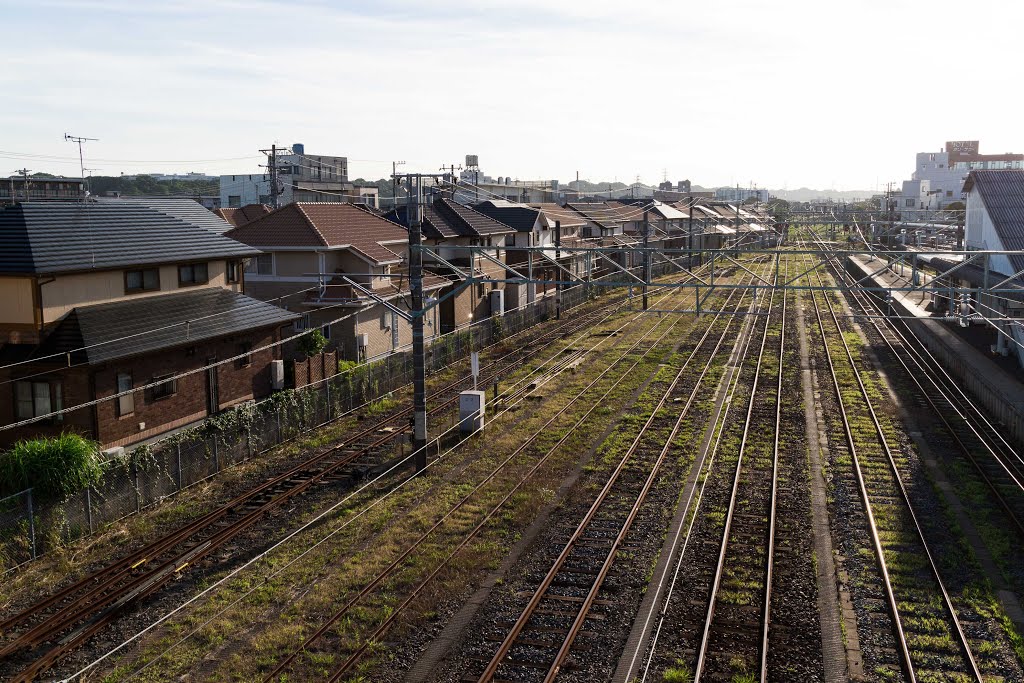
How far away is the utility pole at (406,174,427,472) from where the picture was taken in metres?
17.9

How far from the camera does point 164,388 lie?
20.1 meters

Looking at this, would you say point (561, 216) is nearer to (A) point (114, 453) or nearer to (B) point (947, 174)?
(A) point (114, 453)

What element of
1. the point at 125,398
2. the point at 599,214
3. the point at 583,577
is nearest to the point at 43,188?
the point at 125,398

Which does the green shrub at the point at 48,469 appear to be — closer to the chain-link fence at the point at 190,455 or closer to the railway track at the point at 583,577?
the chain-link fence at the point at 190,455

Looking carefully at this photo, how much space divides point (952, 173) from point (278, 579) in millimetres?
148846

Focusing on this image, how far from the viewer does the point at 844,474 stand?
18.4 metres

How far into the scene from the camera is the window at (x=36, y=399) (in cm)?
1798

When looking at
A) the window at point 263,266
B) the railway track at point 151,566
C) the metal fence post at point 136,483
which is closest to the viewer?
the railway track at point 151,566

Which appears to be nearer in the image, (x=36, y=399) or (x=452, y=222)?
(x=36, y=399)

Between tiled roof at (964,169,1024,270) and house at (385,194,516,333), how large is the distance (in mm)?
18630

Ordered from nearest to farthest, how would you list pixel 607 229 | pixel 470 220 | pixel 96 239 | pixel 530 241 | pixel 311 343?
pixel 96 239 → pixel 311 343 → pixel 470 220 → pixel 530 241 → pixel 607 229

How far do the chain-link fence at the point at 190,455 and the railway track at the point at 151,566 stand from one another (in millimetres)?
1338

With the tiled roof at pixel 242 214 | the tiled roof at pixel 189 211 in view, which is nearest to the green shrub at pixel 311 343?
the tiled roof at pixel 189 211

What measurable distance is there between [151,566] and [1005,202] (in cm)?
3073
